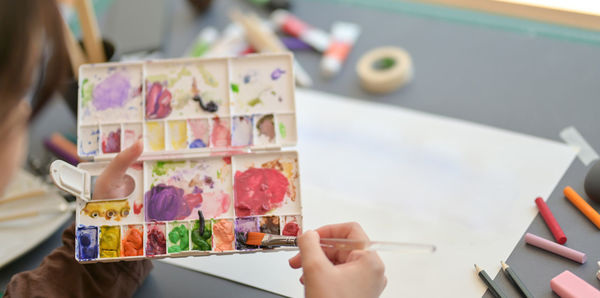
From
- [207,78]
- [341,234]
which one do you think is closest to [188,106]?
[207,78]

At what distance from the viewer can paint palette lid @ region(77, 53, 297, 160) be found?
842mm

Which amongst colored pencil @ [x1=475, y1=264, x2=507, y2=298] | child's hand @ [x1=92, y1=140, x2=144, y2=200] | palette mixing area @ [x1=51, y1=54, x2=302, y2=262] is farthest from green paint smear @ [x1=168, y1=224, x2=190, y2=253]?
colored pencil @ [x1=475, y1=264, x2=507, y2=298]

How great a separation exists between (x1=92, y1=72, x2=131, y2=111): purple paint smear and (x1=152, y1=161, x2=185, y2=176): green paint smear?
4.6 inches

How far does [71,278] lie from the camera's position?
83 centimetres

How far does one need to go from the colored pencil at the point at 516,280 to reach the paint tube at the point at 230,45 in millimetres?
710

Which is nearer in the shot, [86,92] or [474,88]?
[86,92]

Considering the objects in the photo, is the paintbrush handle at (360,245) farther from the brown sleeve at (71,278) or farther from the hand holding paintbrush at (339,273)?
the brown sleeve at (71,278)

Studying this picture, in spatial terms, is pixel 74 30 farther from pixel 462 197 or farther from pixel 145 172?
pixel 462 197

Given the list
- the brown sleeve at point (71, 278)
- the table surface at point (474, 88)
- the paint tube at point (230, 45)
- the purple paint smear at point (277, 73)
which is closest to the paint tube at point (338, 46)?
the table surface at point (474, 88)

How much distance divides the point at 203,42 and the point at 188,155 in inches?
19.4

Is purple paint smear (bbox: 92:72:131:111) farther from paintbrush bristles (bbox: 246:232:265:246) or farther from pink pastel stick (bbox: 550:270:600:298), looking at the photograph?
pink pastel stick (bbox: 550:270:600:298)

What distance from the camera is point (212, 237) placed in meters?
0.79

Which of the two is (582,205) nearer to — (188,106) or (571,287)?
(571,287)

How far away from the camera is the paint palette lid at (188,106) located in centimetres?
84
